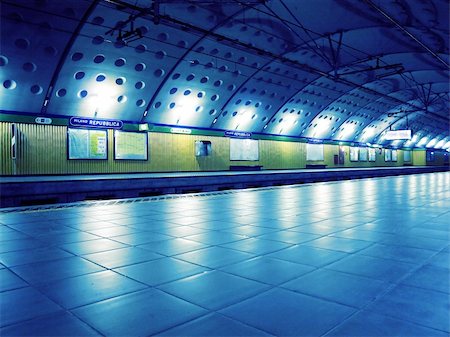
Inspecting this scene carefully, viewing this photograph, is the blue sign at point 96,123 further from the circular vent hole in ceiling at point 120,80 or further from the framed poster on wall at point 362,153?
the framed poster on wall at point 362,153

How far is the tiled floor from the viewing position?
2.21 m

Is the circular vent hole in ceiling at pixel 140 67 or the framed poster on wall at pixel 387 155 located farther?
the framed poster on wall at pixel 387 155

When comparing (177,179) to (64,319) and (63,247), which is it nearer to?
(63,247)

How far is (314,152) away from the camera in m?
31.5

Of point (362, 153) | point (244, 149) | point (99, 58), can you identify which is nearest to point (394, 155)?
point (362, 153)

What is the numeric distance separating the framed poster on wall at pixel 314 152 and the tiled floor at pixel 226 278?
25.3 metres

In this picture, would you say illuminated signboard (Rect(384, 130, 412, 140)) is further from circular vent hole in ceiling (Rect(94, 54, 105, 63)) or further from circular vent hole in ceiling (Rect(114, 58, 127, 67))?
circular vent hole in ceiling (Rect(94, 54, 105, 63))

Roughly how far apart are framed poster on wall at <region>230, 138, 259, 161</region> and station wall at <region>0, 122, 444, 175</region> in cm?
34

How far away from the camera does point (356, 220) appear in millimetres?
6070

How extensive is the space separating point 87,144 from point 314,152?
67.4 feet

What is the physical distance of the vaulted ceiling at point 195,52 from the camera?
13156mm

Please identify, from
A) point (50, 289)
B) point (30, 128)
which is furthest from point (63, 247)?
point (30, 128)

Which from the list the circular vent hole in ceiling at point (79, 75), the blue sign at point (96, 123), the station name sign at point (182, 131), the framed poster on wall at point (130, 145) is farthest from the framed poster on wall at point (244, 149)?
the circular vent hole in ceiling at point (79, 75)

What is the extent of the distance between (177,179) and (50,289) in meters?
12.1
